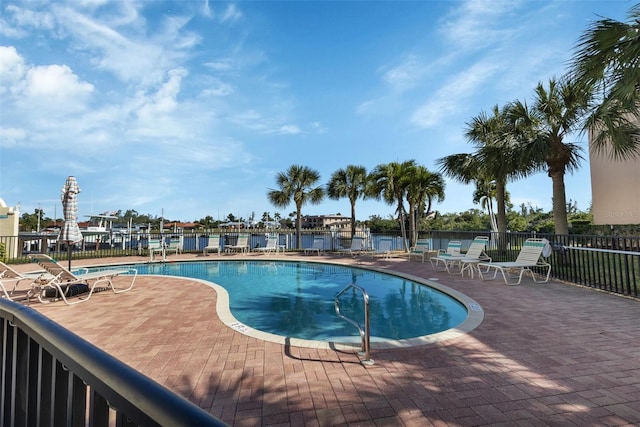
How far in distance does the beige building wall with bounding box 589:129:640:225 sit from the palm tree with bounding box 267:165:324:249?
14744mm

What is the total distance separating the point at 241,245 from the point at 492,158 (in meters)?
12.7

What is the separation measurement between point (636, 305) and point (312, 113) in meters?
14.2

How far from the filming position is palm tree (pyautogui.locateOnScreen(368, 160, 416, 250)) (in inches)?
653

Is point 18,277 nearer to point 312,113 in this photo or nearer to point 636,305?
point 636,305

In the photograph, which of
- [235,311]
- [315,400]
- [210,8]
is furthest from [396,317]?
[210,8]

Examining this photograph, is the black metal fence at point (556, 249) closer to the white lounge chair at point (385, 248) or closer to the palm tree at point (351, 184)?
the white lounge chair at point (385, 248)

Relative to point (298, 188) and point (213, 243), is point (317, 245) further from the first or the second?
point (213, 243)

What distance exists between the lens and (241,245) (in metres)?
17.3

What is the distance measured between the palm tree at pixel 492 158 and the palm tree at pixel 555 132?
458 millimetres

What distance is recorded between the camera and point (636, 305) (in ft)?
17.8

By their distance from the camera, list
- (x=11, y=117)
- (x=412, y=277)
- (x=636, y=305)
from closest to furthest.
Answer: (x=636, y=305) < (x=412, y=277) < (x=11, y=117)

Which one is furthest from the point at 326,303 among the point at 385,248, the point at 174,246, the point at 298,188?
the point at 174,246

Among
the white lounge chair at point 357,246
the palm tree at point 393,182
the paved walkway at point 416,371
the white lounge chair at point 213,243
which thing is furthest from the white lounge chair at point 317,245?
the paved walkway at point 416,371

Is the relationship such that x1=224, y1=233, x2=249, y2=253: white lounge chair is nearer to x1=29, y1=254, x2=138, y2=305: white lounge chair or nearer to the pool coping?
x1=29, y1=254, x2=138, y2=305: white lounge chair
